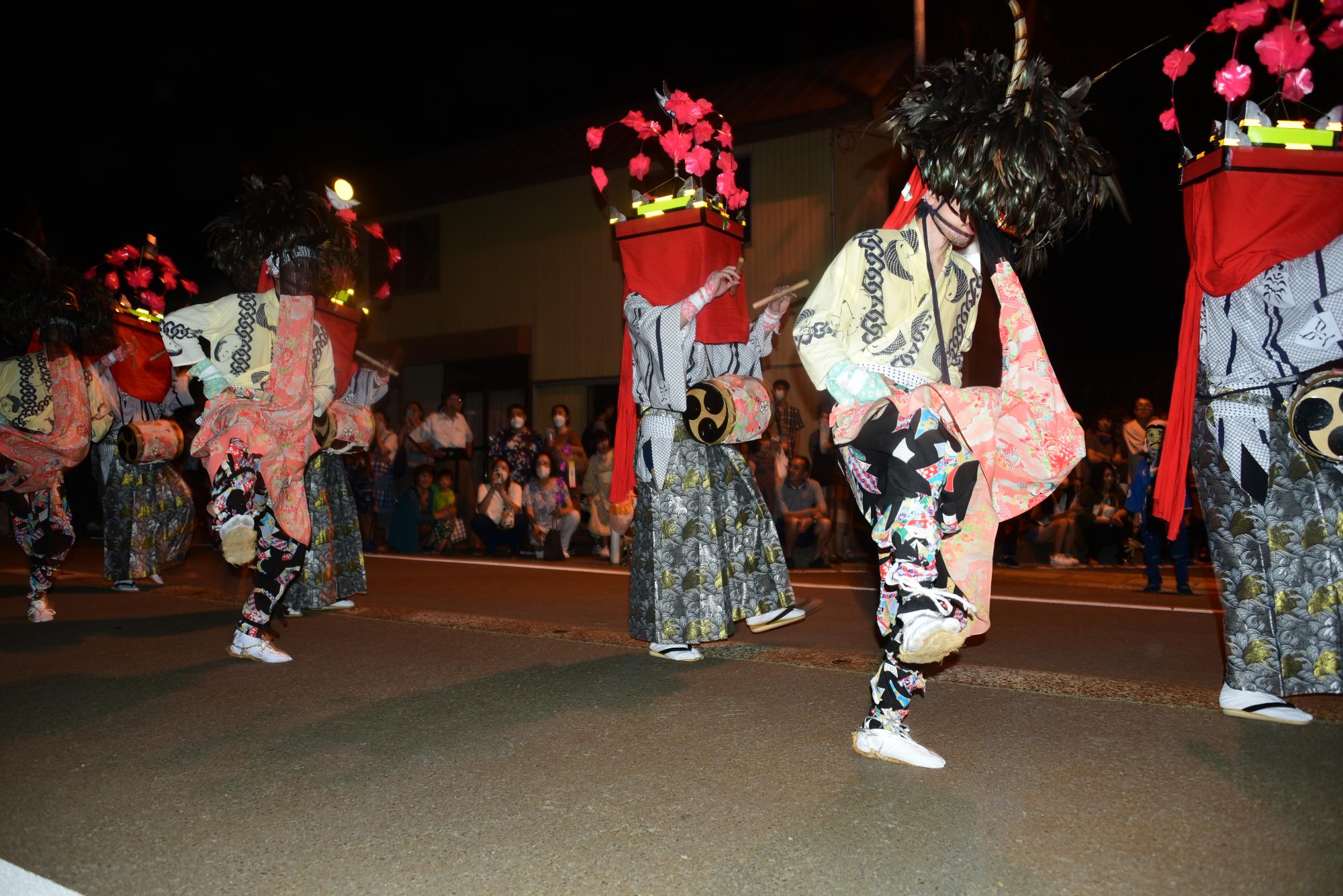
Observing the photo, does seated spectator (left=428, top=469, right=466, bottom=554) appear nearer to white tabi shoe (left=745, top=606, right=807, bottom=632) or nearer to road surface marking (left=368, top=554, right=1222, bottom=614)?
road surface marking (left=368, top=554, right=1222, bottom=614)

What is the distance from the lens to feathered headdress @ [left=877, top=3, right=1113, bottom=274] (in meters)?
2.98

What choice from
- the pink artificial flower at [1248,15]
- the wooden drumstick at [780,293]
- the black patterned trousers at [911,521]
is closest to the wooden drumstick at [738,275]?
the wooden drumstick at [780,293]

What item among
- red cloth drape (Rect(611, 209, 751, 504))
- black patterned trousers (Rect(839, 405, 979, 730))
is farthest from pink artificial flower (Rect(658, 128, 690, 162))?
black patterned trousers (Rect(839, 405, 979, 730))

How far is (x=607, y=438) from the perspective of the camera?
1130 centimetres

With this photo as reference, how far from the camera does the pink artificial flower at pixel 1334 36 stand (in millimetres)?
3543

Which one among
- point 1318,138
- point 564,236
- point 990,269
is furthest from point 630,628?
point 564,236

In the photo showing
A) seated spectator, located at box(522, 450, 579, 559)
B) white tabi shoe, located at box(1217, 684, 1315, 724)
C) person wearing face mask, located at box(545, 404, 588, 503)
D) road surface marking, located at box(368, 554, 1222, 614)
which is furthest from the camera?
person wearing face mask, located at box(545, 404, 588, 503)

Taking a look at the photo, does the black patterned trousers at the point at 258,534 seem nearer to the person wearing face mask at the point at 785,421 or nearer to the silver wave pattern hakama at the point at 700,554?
the silver wave pattern hakama at the point at 700,554

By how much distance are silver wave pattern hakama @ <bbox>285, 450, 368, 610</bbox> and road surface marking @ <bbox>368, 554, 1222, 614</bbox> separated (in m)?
2.71

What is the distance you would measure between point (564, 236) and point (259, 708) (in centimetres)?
1421

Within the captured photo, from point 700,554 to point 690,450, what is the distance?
520 mm

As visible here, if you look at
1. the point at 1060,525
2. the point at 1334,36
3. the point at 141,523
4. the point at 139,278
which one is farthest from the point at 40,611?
the point at 1060,525

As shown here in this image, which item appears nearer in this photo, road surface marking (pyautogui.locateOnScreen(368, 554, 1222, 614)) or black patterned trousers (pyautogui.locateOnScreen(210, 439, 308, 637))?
black patterned trousers (pyautogui.locateOnScreen(210, 439, 308, 637))

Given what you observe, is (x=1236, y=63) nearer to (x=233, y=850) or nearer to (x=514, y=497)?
(x=233, y=850)
